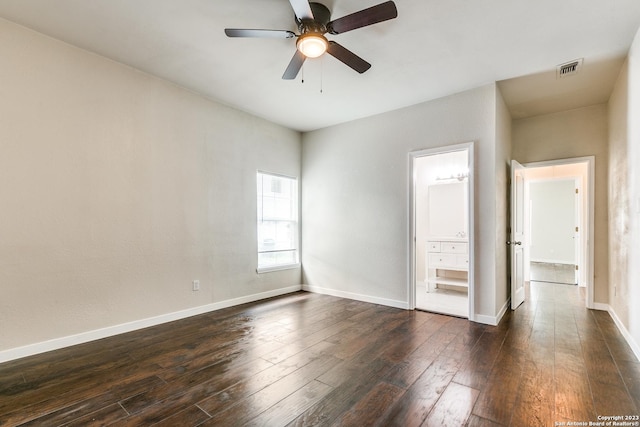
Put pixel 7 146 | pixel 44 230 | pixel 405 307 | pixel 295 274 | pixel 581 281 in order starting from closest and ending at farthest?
pixel 7 146
pixel 44 230
pixel 405 307
pixel 295 274
pixel 581 281

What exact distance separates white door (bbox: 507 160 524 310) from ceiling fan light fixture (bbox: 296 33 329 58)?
10.8ft

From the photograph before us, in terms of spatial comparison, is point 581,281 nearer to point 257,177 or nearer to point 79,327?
point 257,177

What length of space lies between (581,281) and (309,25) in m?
6.86

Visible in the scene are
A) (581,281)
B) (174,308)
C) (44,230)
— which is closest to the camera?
(44,230)

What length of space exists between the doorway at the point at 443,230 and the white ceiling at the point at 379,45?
1542mm

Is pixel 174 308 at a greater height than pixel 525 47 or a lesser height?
lesser

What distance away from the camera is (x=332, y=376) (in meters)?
2.34

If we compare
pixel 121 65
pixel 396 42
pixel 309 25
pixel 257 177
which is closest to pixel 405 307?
pixel 257 177

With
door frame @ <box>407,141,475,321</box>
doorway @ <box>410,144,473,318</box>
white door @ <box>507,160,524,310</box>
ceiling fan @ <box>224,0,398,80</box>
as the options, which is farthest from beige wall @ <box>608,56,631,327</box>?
ceiling fan @ <box>224,0,398,80</box>

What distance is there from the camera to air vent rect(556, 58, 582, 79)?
124 inches

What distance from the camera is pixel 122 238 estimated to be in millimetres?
3270

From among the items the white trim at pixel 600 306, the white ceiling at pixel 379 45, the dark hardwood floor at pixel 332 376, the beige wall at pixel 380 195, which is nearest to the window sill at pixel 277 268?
the beige wall at pixel 380 195

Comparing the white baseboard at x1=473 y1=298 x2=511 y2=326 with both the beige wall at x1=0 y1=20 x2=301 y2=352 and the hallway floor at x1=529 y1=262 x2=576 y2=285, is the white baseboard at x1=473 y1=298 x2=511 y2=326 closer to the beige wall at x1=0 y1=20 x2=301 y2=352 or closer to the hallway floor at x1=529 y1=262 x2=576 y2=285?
the beige wall at x1=0 y1=20 x2=301 y2=352

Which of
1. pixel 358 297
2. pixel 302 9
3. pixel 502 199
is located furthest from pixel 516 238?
pixel 302 9
